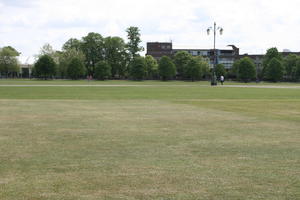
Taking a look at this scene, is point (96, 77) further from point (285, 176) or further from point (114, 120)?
point (285, 176)

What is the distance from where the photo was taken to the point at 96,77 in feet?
393

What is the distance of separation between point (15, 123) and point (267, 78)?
112 m

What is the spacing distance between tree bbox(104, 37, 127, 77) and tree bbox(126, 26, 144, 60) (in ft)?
6.88

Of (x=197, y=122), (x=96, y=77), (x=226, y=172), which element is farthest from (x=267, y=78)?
(x=226, y=172)

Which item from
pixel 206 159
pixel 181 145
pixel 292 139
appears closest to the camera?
pixel 206 159

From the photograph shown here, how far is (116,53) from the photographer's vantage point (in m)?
134

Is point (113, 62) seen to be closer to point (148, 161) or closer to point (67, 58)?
point (67, 58)

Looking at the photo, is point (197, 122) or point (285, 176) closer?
point (285, 176)

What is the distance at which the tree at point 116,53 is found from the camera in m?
134

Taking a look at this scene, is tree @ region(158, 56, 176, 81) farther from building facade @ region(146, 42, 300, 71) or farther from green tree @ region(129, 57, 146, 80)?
building facade @ region(146, 42, 300, 71)

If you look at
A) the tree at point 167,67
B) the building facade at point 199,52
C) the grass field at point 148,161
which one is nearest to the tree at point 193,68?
the tree at point 167,67

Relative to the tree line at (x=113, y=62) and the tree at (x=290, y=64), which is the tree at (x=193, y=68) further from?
the tree at (x=290, y=64)

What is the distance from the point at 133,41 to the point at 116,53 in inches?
265

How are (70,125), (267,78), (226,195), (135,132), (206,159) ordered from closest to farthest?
(226,195)
(206,159)
(135,132)
(70,125)
(267,78)
